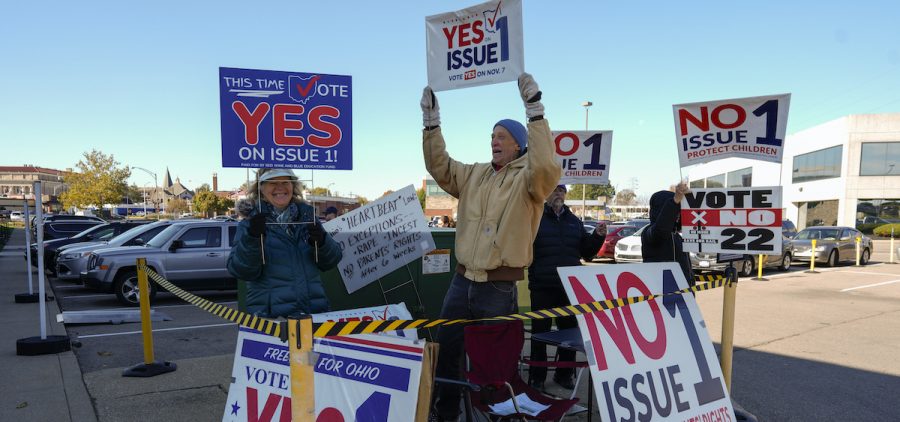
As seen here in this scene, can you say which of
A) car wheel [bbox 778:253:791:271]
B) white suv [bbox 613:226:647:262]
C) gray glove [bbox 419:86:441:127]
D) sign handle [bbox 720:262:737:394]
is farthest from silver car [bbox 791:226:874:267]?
gray glove [bbox 419:86:441:127]

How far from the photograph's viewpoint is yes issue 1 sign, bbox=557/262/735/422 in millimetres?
3053

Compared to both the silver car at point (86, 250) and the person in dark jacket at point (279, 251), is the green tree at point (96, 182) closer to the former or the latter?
the silver car at point (86, 250)

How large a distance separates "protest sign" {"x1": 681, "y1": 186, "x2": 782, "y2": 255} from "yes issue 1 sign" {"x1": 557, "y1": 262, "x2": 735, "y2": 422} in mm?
1021

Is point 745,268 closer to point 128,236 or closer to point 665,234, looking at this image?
point 665,234

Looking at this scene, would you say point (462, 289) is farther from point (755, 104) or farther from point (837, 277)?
point (837, 277)

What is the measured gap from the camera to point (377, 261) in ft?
16.1

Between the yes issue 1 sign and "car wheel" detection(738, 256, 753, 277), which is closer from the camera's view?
the yes issue 1 sign

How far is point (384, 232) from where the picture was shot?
191 inches

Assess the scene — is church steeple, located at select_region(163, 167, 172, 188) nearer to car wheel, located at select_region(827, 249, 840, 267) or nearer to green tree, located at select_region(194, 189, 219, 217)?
green tree, located at select_region(194, 189, 219, 217)

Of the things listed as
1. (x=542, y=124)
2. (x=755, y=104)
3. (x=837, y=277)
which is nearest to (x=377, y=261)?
(x=542, y=124)

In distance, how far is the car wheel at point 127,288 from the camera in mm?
9789

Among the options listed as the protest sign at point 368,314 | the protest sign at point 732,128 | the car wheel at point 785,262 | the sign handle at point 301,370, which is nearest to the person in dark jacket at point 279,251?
the protest sign at point 368,314

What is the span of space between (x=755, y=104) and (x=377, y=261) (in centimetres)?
360

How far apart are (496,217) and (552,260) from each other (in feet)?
5.58
